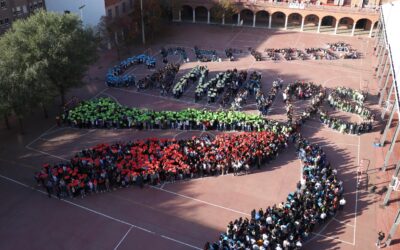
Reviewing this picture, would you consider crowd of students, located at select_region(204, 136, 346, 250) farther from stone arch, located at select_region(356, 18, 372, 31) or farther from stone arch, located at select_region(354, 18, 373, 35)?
stone arch, located at select_region(356, 18, 372, 31)

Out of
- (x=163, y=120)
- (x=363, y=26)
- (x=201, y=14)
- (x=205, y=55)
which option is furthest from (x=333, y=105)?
(x=201, y=14)

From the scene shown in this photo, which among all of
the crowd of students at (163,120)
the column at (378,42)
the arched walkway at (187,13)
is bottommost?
the crowd of students at (163,120)

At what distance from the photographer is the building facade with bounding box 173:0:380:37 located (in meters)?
59.6

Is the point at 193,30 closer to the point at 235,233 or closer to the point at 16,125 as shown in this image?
the point at 16,125

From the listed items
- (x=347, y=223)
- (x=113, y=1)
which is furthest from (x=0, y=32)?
(x=347, y=223)

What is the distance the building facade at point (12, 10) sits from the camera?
4794cm

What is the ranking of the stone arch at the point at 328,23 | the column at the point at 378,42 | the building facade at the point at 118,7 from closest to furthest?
1. the column at the point at 378,42
2. the building facade at the point at 118,7
3. the stone arch at the point at 328,23

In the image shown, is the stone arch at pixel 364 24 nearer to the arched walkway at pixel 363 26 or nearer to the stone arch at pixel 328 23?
the arched walkway at pixel 363 26

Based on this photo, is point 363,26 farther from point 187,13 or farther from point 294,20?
point 187,13

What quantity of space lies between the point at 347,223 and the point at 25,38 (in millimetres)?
29715

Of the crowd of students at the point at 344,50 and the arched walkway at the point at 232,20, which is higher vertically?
the arched walkway at the point at 232,20

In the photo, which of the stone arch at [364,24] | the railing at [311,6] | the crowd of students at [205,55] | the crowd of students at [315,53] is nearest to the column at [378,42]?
the crowd of students at [315,53]

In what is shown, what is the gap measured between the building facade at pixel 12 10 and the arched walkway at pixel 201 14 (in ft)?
88.3

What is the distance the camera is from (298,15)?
66062 mm
